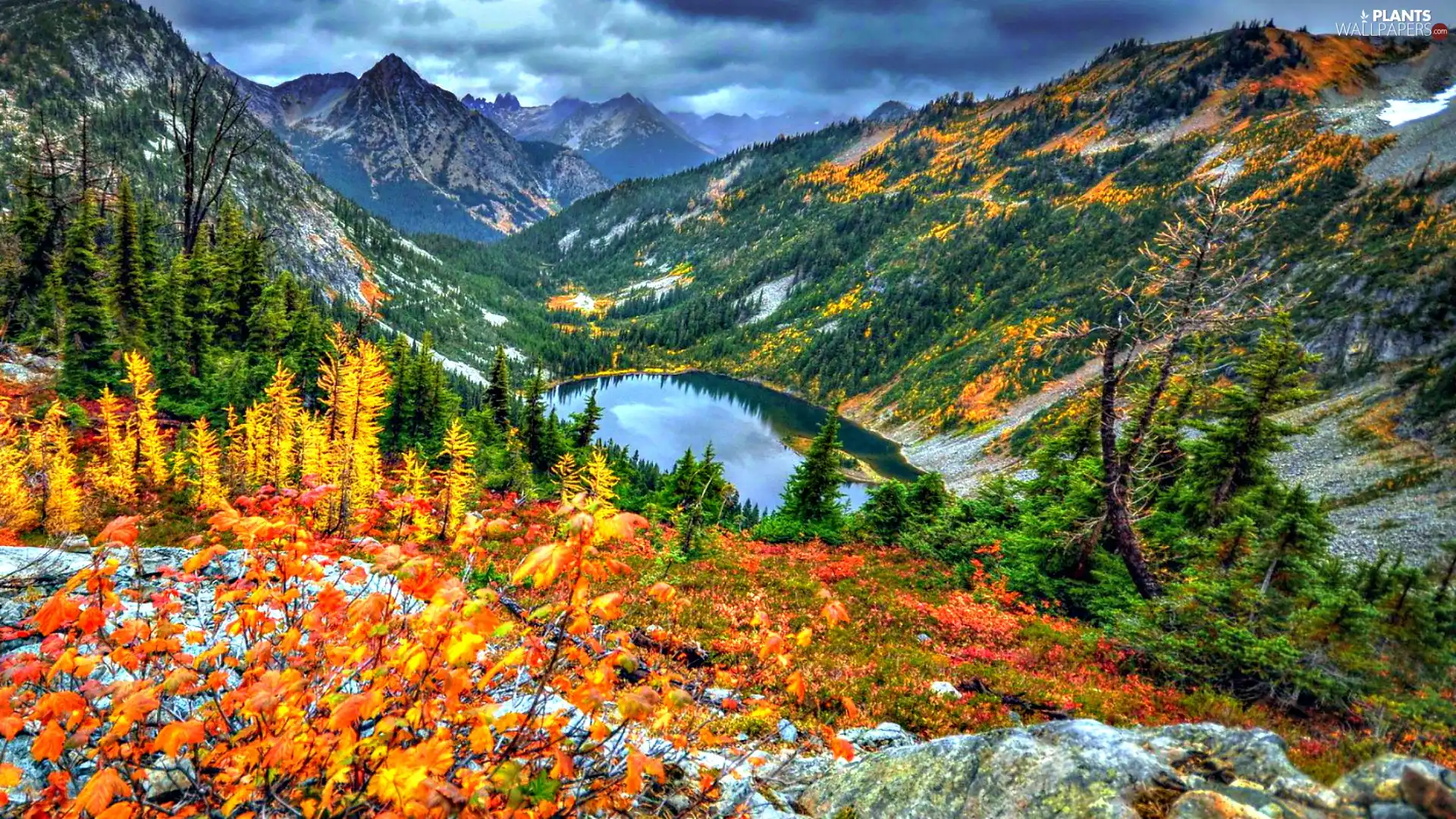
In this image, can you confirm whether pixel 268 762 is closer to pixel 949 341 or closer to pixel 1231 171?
pixel 949 341

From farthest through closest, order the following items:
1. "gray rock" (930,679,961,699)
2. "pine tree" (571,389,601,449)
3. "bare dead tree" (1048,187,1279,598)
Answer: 1. "pine tree" (571,389,601,449)
2. "bare dead tree" (1048,187,1279,598)
3. "gray rock" (930,679,961,699)

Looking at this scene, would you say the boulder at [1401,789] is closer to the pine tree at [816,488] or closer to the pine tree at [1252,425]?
the pine tree at [1252,425]

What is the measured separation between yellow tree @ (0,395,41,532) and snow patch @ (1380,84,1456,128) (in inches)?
9500

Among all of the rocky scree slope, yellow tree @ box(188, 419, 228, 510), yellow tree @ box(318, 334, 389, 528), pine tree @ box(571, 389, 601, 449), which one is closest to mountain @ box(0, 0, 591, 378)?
pine tree @ box(571, 389, 601, 449)

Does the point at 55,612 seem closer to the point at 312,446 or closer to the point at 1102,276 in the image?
the point at 312,446

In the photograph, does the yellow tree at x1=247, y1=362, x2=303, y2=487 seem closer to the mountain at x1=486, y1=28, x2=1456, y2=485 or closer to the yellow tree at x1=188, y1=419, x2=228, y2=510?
the yellow tree at x1=188, y1=419, x2=228, y2=510

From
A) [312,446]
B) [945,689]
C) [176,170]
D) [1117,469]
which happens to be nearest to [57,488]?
[312,446]

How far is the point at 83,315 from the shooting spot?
28547 millimetres

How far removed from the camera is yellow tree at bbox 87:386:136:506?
21500 millimetres

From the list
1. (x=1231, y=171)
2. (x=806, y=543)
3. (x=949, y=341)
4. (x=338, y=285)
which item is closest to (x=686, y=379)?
(x=949, y=341)

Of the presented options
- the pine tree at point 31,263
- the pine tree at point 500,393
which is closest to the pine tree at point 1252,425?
the pine tree at point 500,393

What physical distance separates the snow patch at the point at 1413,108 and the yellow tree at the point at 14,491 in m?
241

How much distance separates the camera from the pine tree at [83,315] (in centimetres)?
2847

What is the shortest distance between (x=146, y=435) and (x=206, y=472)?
2852 mm
